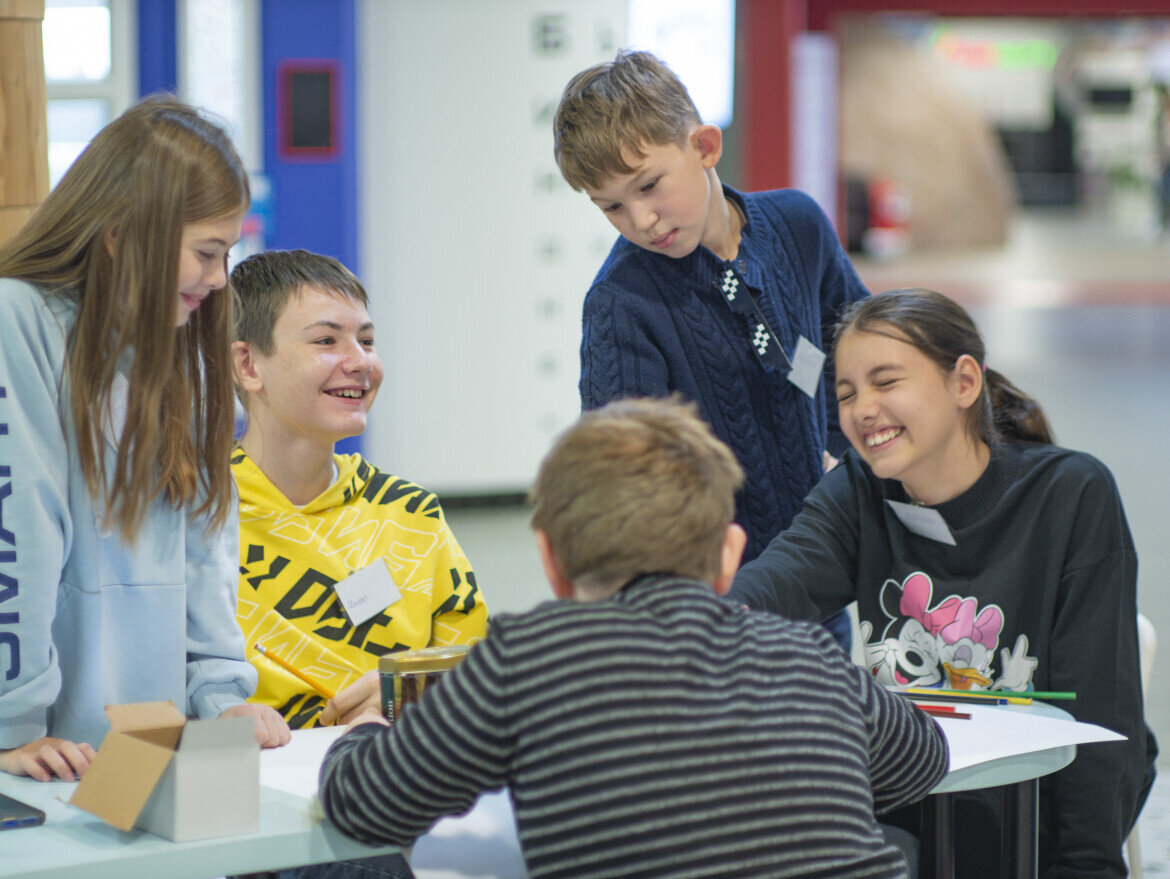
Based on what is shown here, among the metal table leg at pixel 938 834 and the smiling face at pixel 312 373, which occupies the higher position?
the smiling face at pixel 312 373

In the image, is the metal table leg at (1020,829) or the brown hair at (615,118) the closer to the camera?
the metal table leg at (1020,829)

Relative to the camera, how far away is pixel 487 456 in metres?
Result: 5.65

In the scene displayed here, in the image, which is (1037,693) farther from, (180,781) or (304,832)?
(180,781)

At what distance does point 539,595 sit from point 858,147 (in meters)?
14.7

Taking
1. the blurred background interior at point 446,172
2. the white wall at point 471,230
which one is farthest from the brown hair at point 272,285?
the white wall at point 471,230

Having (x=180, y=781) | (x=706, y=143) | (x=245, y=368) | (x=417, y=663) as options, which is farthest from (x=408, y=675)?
(x=706, y=143)

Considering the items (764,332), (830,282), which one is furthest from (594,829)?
(830,282)

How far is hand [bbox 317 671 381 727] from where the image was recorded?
172cm

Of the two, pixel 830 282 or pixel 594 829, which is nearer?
pixel 594 829

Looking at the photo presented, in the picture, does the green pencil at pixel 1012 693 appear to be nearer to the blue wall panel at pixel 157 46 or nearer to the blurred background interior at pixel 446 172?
the blurred background interior at pixel 446 172

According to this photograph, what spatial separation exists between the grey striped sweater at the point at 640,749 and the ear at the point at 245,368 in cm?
101

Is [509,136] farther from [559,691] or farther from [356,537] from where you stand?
[559,691]

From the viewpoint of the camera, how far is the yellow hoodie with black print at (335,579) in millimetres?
1890

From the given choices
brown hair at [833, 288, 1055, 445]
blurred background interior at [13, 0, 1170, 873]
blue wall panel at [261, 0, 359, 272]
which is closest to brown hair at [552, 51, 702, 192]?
brown hair at [833, 288, 1055, 445]
